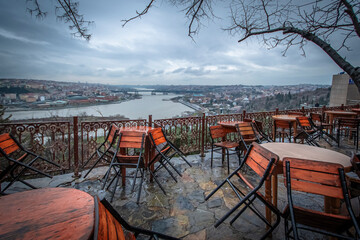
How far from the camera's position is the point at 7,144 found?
259 cm

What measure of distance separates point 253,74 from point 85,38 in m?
13.9

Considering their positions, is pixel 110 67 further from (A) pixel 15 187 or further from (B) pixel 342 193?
(B) pixel 342 193

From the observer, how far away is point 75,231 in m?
0.83

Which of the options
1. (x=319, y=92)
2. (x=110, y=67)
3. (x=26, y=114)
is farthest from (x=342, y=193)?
(x=319, y=92)

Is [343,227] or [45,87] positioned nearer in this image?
[343,227]

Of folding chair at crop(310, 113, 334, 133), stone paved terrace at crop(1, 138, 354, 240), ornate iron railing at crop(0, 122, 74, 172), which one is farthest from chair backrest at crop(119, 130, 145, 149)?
folding chair at crop(310, 113, 334, 133)

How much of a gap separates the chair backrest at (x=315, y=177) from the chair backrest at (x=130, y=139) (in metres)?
2.22

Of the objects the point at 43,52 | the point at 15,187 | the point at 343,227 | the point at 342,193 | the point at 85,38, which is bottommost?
the point at 15,187

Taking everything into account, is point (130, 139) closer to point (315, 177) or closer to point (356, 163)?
point (315, 177)

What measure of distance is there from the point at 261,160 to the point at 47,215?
185cm

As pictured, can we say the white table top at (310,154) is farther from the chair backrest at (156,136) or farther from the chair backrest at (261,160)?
the chair backrest at (156,136)

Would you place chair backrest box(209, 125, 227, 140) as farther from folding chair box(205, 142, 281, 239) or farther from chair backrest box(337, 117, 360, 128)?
chair backrest box(337, 117, 360, 128)

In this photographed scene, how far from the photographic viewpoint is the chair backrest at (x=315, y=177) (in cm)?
144

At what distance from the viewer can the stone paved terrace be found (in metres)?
2.13
